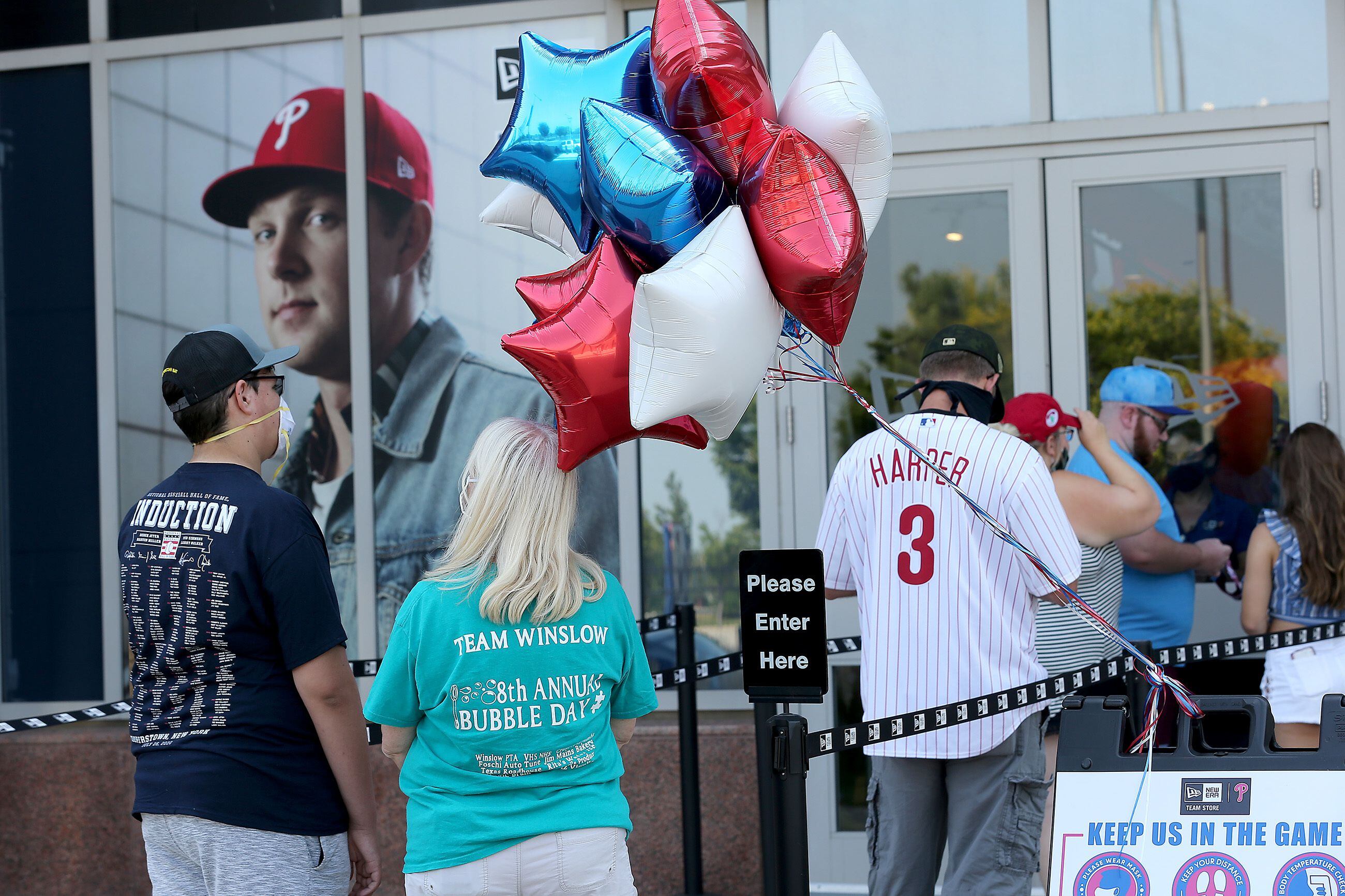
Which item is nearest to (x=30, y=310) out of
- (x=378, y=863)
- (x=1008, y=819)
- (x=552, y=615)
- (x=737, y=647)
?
(x=737, y=647)

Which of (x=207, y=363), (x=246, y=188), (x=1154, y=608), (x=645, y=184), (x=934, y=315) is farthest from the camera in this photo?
(x=246, y=188)

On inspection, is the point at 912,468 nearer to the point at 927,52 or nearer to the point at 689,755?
the point at 689,755

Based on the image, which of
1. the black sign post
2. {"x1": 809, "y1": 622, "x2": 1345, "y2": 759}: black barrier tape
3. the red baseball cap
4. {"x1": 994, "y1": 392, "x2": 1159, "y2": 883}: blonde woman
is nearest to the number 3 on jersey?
{"x1": 809, "y1": 622, "x2": 1345, "y2": 759}: black barrier tape

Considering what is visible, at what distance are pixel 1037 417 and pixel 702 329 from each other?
2.31m

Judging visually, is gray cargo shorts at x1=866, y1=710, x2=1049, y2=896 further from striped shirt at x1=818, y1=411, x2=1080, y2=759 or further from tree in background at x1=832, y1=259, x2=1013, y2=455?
tree in background at x1=832, y1=259, x2=1013, y2=455

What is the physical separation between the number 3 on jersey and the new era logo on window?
3.17 metres

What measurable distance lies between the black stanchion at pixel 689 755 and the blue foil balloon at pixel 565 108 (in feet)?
7.21

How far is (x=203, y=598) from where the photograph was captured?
271 centimetres

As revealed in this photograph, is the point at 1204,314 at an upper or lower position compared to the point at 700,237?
upper

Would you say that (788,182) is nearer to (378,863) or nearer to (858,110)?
(858,110)

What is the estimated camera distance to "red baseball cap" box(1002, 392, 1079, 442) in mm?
4195

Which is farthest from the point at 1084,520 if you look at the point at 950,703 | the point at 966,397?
the point at 950,703

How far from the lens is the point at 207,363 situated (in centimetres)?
292

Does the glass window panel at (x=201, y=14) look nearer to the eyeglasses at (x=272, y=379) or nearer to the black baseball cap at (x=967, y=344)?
the eyeglasses at (x=272, y=379)
